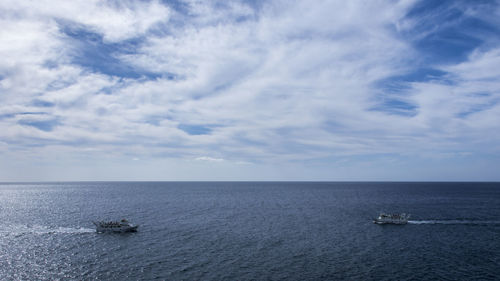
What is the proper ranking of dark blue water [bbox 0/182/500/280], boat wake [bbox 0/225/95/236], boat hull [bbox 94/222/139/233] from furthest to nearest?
boat hull [bbox 94/222/139/233], boat wake [bbox 0/225/95/236], dark blue water [bbox 0/182/500/280]

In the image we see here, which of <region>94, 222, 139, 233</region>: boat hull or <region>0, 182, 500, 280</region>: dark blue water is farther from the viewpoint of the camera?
<region>94, 222, 139, 233</region>: boat hull

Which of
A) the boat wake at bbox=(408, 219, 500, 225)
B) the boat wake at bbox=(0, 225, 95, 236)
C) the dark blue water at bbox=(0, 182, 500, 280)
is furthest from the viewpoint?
the boat wake at bbox=(408, 219, 500, 225)

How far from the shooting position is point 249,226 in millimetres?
94250

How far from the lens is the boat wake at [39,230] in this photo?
8594 cm

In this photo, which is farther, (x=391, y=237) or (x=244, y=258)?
(x=391, y=237)

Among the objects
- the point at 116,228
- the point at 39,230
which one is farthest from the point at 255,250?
the point at 39,230

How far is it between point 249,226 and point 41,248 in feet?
181

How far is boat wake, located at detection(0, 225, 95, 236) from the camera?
8594 centimetres

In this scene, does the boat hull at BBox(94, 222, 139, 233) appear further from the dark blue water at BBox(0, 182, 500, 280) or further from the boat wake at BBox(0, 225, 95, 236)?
the dark blue water at BBox(0, 182, 500, 280)

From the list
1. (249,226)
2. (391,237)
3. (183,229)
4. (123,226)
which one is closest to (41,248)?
(123,226)

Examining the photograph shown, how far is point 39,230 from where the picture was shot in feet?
292

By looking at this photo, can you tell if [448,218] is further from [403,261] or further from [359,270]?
[359,270]

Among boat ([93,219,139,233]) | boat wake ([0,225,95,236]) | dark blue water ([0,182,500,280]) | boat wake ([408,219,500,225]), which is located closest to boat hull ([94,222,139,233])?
boat ([93,219,139,233])

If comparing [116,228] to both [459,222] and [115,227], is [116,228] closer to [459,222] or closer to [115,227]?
[115,227]
